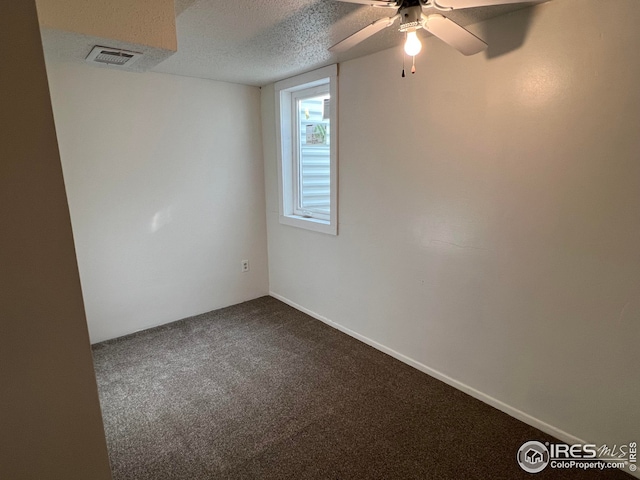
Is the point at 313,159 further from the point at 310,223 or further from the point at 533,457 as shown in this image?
the point at 533,457

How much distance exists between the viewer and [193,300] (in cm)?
345

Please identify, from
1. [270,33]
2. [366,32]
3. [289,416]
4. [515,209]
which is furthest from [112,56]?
[515,209]

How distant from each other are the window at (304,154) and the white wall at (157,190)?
0.36 metres

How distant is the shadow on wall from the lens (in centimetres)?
177

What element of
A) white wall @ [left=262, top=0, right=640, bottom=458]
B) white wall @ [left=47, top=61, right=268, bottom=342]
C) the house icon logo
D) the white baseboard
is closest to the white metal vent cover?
white wall @ [left=47, top=61, right=268, bottom=342]

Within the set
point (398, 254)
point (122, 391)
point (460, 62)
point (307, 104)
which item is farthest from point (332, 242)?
point (122, 391)

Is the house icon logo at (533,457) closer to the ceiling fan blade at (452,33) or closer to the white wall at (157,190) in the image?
the ceiling fan blade at (452,33)

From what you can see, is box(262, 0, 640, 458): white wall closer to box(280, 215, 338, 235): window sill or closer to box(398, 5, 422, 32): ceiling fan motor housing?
box(280, 215, 338, 235): window sill

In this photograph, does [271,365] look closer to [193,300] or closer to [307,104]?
[193,300]

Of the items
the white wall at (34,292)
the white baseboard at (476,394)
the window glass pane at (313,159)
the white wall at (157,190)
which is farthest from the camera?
the window glass pane at (313,159)

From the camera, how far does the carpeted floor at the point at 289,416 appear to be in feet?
5.72

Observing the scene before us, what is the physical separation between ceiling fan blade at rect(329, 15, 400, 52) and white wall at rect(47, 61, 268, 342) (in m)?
1.86

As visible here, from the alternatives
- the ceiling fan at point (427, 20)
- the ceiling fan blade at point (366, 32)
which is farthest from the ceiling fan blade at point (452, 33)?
the ceiling fan blade at point (366, 32)

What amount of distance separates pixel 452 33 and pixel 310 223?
79.0 inches
